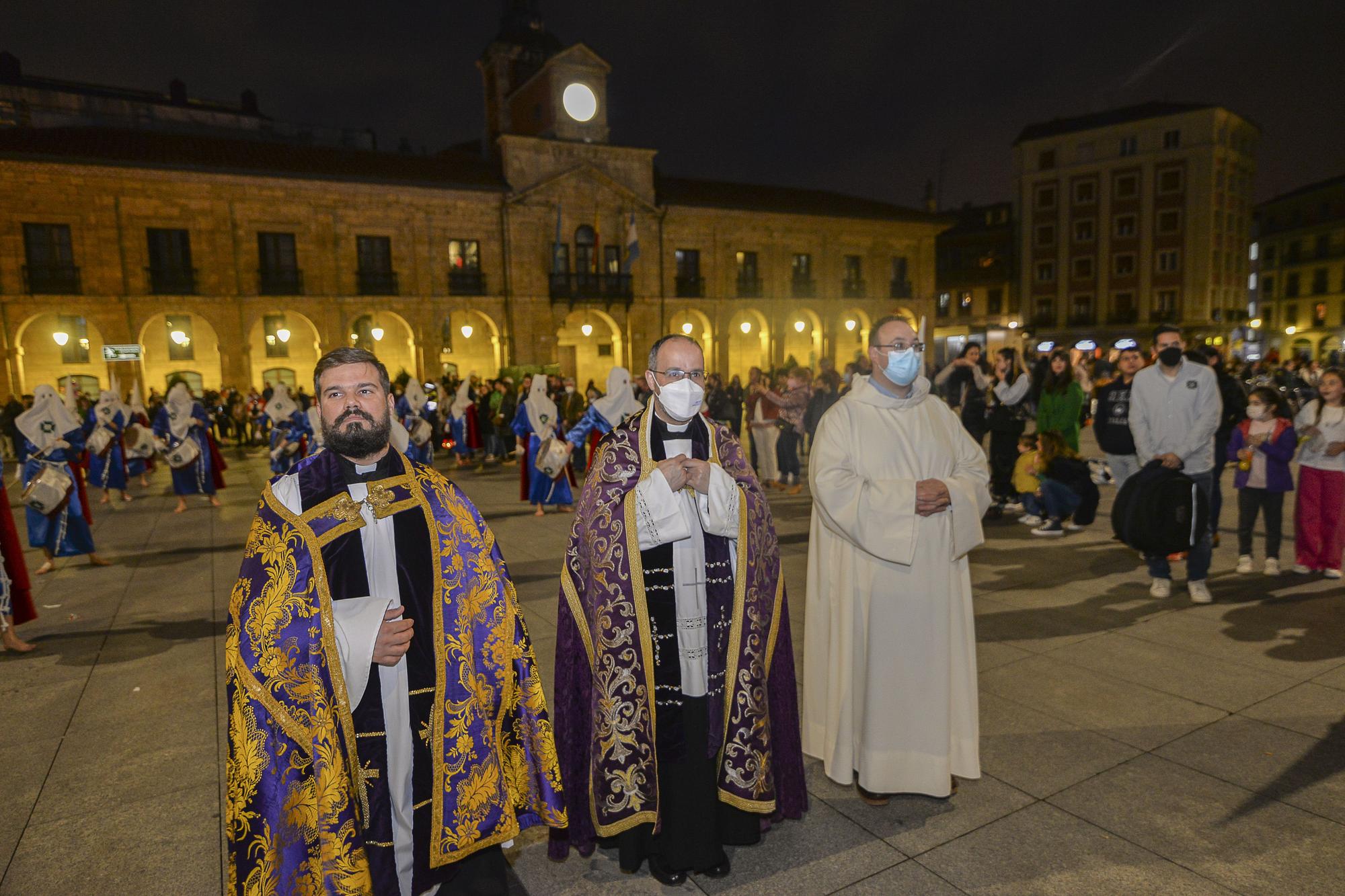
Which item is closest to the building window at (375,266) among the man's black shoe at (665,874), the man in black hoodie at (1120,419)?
the man in black hoodie at (1120,419)

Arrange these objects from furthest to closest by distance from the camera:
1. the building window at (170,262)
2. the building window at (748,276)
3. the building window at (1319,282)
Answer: the building window at (1319,282), the building window at (748,276), the building window at (170,262)

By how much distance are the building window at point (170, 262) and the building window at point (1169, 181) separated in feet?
173

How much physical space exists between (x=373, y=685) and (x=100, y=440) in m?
12.0

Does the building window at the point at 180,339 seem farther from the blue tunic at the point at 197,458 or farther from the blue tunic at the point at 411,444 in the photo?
the blue tunic at the point at 197,458

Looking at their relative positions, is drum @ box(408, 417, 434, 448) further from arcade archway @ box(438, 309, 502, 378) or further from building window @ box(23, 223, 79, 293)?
building window @ box(23, 223, 79, 293)

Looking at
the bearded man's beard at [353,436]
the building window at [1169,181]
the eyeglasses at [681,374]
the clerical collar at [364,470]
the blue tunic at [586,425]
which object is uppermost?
the building window at [1169,181]

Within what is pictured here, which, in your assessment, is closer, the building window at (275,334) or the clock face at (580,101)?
the building window at (275,334)

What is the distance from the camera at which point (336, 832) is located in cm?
213

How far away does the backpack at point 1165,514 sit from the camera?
215 inches

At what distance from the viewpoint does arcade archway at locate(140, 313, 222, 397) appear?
27.4 meters

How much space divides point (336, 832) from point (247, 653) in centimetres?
55

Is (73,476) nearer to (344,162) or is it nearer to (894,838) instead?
(894,838)

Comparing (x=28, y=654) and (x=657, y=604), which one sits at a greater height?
(x=657, y=604)

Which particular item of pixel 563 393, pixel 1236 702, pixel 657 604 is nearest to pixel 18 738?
pixel 657 604
